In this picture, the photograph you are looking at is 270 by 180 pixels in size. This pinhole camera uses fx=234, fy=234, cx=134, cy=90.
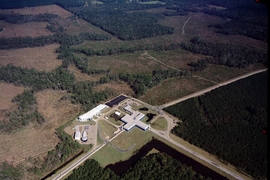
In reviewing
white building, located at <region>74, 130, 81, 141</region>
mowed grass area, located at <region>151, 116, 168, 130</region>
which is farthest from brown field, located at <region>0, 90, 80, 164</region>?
mowed grass area, located at <region>151, 116, 168, 130</region>

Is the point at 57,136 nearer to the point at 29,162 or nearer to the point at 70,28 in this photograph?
the point at 29,162

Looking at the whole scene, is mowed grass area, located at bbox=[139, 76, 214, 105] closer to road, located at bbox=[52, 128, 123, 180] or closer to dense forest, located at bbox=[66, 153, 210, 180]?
road, located at bbox=[52, 128, 123, 180]

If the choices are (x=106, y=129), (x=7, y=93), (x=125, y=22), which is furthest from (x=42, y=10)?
(x=106, y=129)

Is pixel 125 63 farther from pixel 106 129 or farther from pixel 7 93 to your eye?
pixel 7 93

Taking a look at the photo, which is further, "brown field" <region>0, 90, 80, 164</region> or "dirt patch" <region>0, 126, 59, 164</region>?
"brown field" <region>0, 90, 80, 164</region>

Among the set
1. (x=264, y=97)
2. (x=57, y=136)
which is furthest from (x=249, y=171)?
(x=57, y=136)
